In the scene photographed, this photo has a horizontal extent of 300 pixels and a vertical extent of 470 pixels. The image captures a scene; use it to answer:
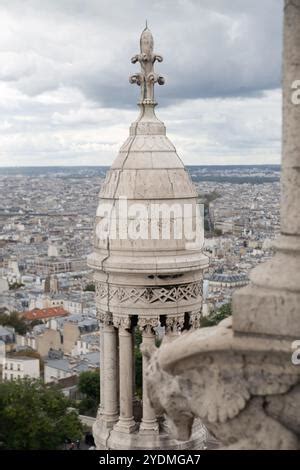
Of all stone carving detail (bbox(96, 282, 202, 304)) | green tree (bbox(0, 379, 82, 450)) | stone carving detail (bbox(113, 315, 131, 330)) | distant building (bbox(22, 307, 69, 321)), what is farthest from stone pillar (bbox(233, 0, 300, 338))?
distant building (bbox(22, 307, 69, 321))

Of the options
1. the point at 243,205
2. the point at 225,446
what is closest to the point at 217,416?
the point at 225,446

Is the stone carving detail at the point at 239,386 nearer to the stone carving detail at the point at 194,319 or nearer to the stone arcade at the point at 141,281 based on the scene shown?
the stone arcade at the point at 141,281

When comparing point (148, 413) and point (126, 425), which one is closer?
point (148, 413)

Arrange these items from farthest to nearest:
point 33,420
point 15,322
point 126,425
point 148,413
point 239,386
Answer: point 15,322, point 33,420, point 126,425, point 148,413, point 239,386

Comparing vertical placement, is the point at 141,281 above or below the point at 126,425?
above

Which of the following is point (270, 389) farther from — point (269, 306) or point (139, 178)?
point (139, 178)

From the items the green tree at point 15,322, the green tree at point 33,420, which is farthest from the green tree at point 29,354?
the green tree at point 33,420

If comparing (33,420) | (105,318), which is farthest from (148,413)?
(33,420)

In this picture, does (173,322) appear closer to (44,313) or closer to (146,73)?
(146,73)
